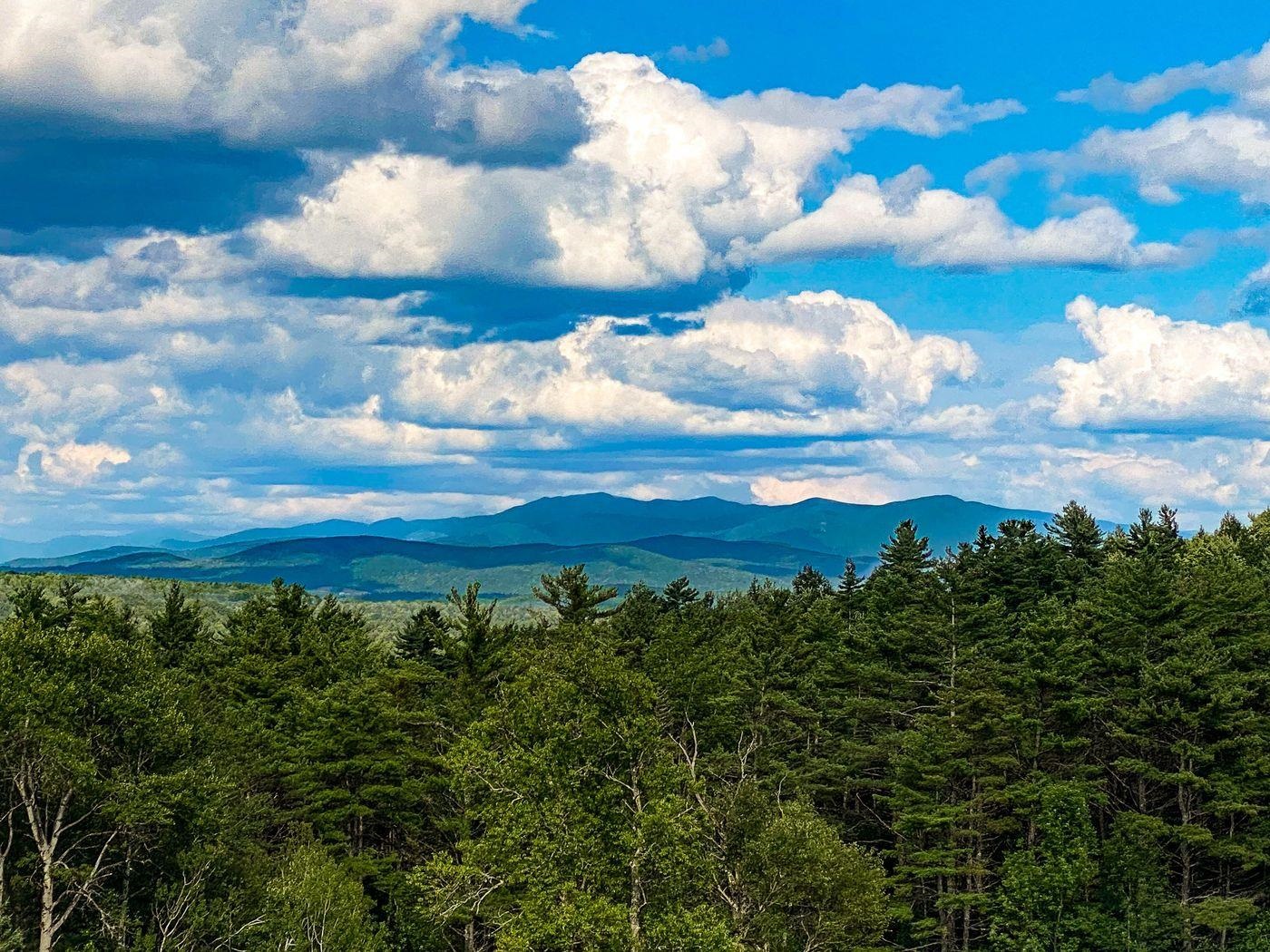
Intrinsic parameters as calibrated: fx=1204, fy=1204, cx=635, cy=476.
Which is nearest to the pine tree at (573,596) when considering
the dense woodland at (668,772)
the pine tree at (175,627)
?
the dense woodland at (668,772)

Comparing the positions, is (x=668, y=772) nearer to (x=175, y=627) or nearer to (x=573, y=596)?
(x=573, y=596)

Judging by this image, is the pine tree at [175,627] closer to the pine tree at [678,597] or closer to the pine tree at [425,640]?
the pine tree at [425,640]

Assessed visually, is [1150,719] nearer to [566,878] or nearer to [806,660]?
[806,660]

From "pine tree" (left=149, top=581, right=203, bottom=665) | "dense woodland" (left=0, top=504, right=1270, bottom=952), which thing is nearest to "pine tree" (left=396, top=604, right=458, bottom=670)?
"dense woodland" (left=0, top=504, right=1270, bottom=952)

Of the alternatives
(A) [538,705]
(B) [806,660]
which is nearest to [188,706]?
(A) [538,705]

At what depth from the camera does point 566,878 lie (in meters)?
47.6

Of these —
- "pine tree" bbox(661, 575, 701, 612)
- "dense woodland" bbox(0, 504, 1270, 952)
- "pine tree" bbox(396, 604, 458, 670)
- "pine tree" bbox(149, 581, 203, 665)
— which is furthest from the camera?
"pine tree" bbox(661, 575, 701, 612)

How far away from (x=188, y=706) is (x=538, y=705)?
85.4 ft

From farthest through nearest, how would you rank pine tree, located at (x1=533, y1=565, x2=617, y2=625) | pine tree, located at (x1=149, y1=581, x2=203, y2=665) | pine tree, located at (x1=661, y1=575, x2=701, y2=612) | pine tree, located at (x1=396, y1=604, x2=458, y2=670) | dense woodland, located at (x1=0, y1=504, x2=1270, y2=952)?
1. pine tree, located at (x1=661, y1=575, x2=701, y2=612)
2. pine tree, located at (x1=149, y1=581, x2=203, y2=665)
3. pine tree, located at (x1=396, y1=604, x2=458, y2=670)
4. pine tree, located at (x1=533, y1=565, x2=617, y2=625)
5. dense woodland, located at (x1=0, y1=504, x2=1270, y2=952)

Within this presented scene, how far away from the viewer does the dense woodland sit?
49812 mm

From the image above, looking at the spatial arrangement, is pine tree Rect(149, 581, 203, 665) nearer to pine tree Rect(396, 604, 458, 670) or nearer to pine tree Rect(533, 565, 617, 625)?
pine tree Rect(396, 604, 458, 670)

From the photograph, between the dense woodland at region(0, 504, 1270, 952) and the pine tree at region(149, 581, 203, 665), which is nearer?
the dense woodland at region(0, 504, 1270, 952)

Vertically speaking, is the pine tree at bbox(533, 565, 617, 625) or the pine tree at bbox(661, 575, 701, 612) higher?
the pine tree at bbox(533, 565, 617, 625)

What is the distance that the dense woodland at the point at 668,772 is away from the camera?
49.8 metres
